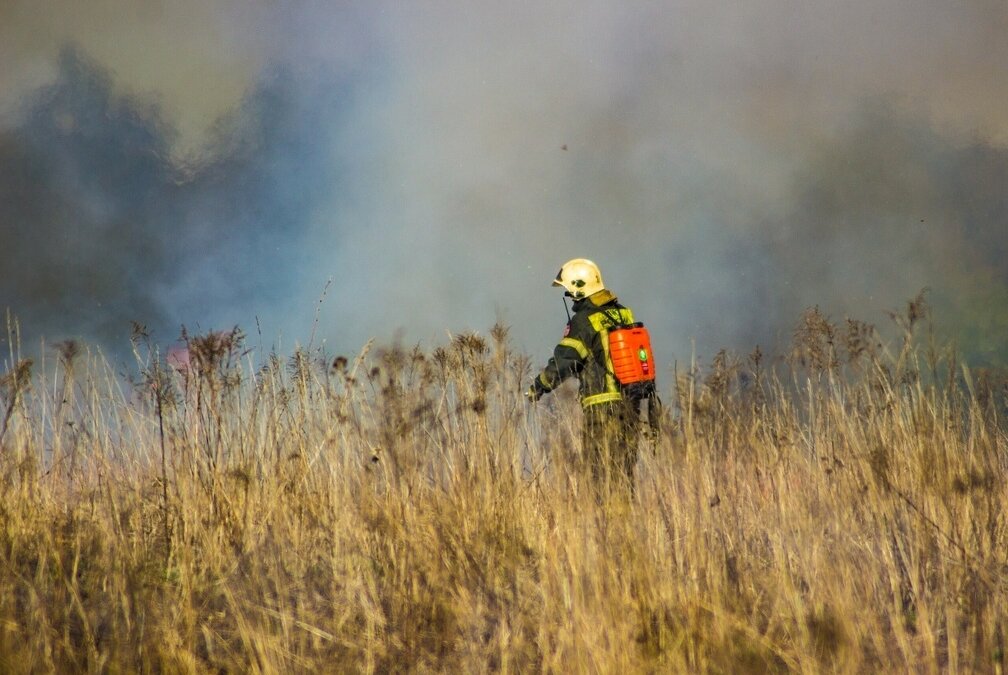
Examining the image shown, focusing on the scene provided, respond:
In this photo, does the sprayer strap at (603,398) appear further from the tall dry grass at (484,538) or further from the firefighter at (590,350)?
the tall dry grass at (484,538)

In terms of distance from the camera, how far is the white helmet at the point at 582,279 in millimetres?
6609

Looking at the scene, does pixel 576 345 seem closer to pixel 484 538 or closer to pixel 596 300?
pixel 596 300

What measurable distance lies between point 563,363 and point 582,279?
720 millimetres

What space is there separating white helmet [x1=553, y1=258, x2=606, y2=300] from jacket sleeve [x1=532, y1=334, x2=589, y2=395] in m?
0.38

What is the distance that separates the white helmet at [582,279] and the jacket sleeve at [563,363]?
376 millimetres

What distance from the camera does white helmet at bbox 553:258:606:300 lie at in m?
6.61

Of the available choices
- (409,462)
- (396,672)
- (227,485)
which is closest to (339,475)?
(227,485)

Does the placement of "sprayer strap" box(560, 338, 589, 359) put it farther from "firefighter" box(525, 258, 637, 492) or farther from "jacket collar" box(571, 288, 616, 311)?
"jacket collar" box(571, 288, 616, 311)

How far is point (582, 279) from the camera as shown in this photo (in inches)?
260

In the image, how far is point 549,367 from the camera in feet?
20.2

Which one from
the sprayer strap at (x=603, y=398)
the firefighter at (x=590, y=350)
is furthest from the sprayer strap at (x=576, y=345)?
the sprayer strap at (x=603, y=398)

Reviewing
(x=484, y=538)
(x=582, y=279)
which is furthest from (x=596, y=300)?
(x=484, y=538)

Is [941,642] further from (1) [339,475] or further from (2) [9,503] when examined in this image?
(2) [9,503]

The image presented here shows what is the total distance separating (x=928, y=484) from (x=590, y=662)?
223 cm
